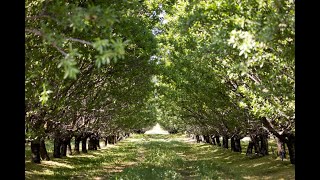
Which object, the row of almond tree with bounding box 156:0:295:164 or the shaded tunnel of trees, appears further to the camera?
the row of almond tree with bounding box 156:0:295:164

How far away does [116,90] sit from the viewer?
25766 millimetres

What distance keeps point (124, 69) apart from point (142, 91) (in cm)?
897

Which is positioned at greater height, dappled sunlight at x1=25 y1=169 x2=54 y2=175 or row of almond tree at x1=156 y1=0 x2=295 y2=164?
row of almond tree at x1=156 y1=0 x2=295 y2=164

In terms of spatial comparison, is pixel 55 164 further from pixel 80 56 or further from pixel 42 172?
pixel 80 56

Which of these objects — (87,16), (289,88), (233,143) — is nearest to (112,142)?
(233,143)

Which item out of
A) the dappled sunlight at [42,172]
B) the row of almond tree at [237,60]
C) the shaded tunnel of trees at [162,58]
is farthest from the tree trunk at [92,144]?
the dappled sunlight at [42,172]

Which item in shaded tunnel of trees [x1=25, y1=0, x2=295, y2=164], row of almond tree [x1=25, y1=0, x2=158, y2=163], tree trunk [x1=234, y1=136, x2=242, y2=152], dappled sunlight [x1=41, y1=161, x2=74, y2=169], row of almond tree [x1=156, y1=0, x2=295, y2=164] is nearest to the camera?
row of almond tree [x1=25, y1=0, x2=158, y2=163]

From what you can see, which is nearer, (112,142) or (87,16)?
(87,16)

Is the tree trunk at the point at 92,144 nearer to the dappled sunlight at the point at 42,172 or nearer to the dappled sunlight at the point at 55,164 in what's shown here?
the dappled sunlight at the point at 55,164

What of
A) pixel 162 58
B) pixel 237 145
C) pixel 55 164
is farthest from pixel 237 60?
pixel 237 145

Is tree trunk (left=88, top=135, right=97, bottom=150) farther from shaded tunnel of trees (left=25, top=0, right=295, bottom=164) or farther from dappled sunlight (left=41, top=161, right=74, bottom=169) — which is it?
dappled sunlight (left=41, top=161, right=74, bottom=169)

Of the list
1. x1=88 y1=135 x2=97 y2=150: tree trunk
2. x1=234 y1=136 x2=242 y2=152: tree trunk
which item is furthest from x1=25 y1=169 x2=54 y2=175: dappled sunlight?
x1=88 y1=135 x2=97 y2=150: tree trunk
